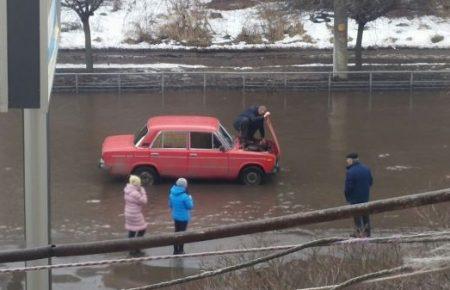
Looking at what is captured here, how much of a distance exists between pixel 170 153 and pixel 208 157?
2.23 feet

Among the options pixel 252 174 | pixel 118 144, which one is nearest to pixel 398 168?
pixel 252 174

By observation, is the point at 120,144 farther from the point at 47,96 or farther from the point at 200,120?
the point at 47,96

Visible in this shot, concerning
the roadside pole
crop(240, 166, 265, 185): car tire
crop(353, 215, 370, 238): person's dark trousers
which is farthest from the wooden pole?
crop(240, 166, 265, 185): car tire

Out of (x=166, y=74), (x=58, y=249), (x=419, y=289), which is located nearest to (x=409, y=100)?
(x=166, y=74)

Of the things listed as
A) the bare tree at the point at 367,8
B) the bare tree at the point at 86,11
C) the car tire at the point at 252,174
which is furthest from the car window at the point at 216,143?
the bare tree at the point at 86,11

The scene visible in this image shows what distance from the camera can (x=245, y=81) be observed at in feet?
88.2

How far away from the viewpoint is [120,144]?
16531 millimetres

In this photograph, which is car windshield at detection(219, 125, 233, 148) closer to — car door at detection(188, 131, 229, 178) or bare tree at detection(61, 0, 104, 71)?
car door at detection(188, 131, 229, 178)

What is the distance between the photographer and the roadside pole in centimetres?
583

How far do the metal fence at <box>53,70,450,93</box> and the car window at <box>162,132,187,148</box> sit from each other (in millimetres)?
9795

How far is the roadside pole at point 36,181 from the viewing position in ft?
19.1

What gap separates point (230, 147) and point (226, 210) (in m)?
1.94

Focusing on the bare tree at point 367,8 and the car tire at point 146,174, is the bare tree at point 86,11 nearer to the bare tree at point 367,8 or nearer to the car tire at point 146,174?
the bare tree at point 367,8

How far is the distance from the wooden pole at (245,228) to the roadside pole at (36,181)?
7.45 ft
